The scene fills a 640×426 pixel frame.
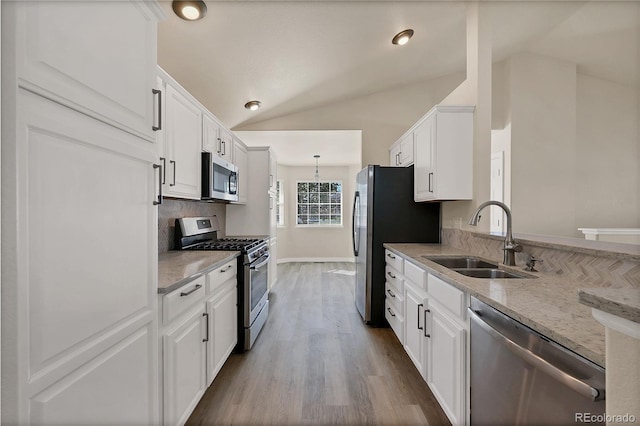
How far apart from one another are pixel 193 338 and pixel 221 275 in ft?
1.67

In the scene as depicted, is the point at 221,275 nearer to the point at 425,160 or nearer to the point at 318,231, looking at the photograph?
the point at 425,160

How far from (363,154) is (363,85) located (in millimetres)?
938

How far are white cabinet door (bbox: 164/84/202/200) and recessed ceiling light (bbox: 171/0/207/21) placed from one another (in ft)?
1.62

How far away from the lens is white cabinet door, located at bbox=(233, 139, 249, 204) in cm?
347

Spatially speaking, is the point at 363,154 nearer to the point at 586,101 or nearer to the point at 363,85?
the point at 363,85

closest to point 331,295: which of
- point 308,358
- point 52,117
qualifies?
point 308,358

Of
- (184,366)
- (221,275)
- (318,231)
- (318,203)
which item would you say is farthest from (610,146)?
(184,366)

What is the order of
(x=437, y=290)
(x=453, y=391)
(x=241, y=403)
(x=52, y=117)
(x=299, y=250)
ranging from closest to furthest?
(x=52, y=117), (x=453, y=391), (x=437, y=290), (x=241, y=403), (x=299, y=250)

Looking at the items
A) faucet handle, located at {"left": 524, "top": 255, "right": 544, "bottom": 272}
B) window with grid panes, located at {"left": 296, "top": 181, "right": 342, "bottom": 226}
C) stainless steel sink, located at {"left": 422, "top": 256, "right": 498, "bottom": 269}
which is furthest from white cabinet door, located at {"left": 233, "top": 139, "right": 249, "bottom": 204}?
window with grid panes, located at {"left": 296, "top": 181, "right": 342, "bottom": 226}

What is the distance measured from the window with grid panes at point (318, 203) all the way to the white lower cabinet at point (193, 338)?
5.24 m

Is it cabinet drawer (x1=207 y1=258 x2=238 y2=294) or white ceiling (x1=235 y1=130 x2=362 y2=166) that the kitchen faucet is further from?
white ceiling (x1=235 y1=130 x2=362 y2=166)

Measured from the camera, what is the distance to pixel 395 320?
8.74ft

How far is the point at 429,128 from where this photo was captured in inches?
108

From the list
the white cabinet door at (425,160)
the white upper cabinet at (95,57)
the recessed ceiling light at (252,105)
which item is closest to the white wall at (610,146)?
the white cabinet door at (425,160)
